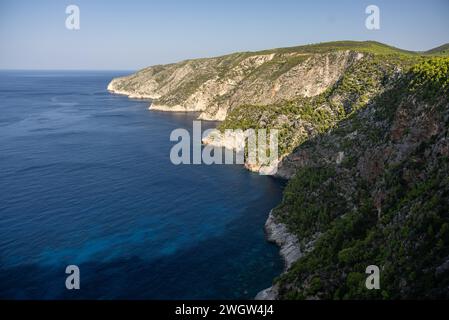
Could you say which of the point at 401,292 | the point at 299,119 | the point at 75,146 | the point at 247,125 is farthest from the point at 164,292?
the point at 75,146

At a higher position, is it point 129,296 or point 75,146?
point 75,146

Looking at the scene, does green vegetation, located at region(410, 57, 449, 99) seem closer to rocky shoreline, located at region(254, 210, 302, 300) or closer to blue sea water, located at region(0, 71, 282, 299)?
rocky shoreline, located at region(254, 210, 302, 300)

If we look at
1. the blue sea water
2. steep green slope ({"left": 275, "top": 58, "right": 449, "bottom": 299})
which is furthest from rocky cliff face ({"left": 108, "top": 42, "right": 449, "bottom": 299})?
the blue sea water

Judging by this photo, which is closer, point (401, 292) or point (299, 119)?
point (401, 292)

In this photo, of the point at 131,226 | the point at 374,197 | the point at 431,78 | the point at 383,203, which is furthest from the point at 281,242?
the point at 431,78

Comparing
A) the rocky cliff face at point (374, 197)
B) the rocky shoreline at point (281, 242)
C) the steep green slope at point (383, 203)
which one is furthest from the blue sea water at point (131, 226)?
the steep green slope at point (383, 203)

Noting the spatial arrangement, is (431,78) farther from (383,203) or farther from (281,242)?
(281,242)

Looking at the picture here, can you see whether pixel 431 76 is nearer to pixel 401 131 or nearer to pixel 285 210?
pixel 401 131
